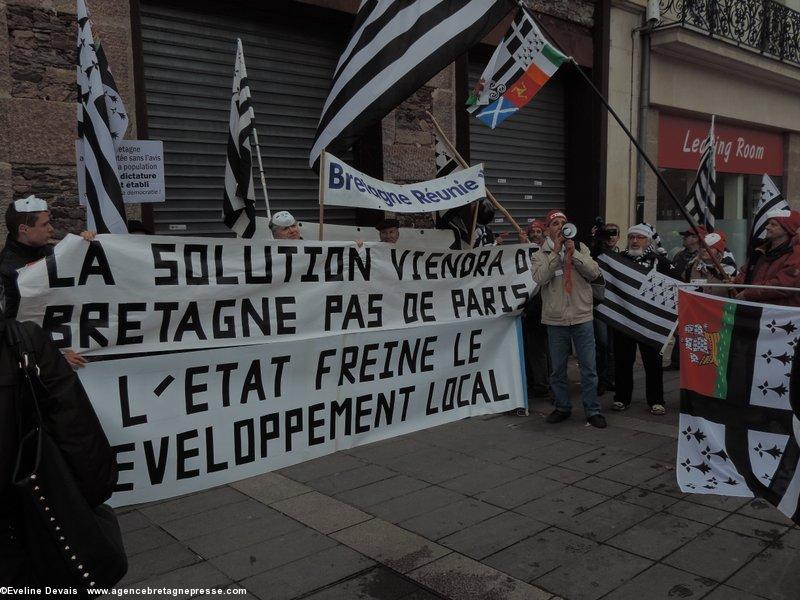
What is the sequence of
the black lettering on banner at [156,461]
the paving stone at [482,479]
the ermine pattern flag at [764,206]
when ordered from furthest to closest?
the ermine pattern flag at [764,206] → the paving stone at [482,479] → the black lettering on banner at [156,461]

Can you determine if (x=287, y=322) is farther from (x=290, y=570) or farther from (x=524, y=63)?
(x=524, y=63)

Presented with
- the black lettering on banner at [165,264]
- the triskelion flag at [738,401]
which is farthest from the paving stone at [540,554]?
the black lettering on banner at [165,264]

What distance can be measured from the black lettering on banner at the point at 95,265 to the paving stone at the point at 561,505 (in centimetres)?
297

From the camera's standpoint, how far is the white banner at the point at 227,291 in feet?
13.4

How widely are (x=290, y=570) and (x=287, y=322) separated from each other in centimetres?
183

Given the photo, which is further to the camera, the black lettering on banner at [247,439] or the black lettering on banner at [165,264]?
the black lettering on banner at [247,439]

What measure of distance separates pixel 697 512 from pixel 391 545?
2.00m

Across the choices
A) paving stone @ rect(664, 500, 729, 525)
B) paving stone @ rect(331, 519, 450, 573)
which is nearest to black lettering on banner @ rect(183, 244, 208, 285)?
paving stone @ rect(331, 519, 450, 573)

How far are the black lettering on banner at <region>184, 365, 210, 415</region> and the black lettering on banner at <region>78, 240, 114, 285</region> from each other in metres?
0.76

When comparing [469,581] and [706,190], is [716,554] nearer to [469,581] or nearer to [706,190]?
[469,581]

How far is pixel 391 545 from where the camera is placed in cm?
407

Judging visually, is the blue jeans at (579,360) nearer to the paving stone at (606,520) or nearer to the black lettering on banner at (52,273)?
the paving stone at (606,520)

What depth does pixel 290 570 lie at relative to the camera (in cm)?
377

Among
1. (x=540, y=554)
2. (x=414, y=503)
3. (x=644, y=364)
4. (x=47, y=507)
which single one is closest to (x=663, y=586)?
(x=540, y=554)
